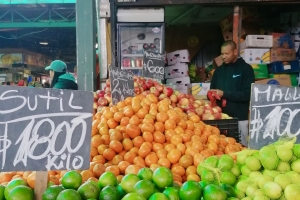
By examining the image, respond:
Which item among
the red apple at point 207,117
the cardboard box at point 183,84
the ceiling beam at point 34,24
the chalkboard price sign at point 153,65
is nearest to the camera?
the red apple at point 207,117

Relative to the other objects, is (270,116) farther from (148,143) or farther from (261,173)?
(148,143)

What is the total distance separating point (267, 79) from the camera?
551 cm

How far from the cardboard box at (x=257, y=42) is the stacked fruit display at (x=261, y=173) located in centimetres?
395

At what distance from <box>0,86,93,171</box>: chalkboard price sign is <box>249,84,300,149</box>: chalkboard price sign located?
3.10 ft

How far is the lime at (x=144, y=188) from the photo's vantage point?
1343 millimetres

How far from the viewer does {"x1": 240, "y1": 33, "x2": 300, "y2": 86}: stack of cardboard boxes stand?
17.6 ft

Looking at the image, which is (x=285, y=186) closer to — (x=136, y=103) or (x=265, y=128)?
(x=265, y=128)

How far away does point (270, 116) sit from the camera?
174cm

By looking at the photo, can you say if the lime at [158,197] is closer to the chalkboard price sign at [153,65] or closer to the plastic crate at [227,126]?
the plastic crate at [227,126]

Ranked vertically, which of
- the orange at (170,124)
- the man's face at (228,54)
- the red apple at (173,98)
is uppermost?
the man's face at (228,54)

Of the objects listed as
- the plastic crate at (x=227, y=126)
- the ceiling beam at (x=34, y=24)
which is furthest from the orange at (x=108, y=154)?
the ceiling beam at (x=34, y=24)

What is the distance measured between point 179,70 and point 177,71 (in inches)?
2.1

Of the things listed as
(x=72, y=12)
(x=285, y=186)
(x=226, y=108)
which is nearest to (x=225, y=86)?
(x=226, y=108)

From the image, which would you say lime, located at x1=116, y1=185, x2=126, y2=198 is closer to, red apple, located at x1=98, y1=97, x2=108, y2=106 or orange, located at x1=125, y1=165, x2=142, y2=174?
orange, located at x1=125, y1=165, x2=142, y2=174
